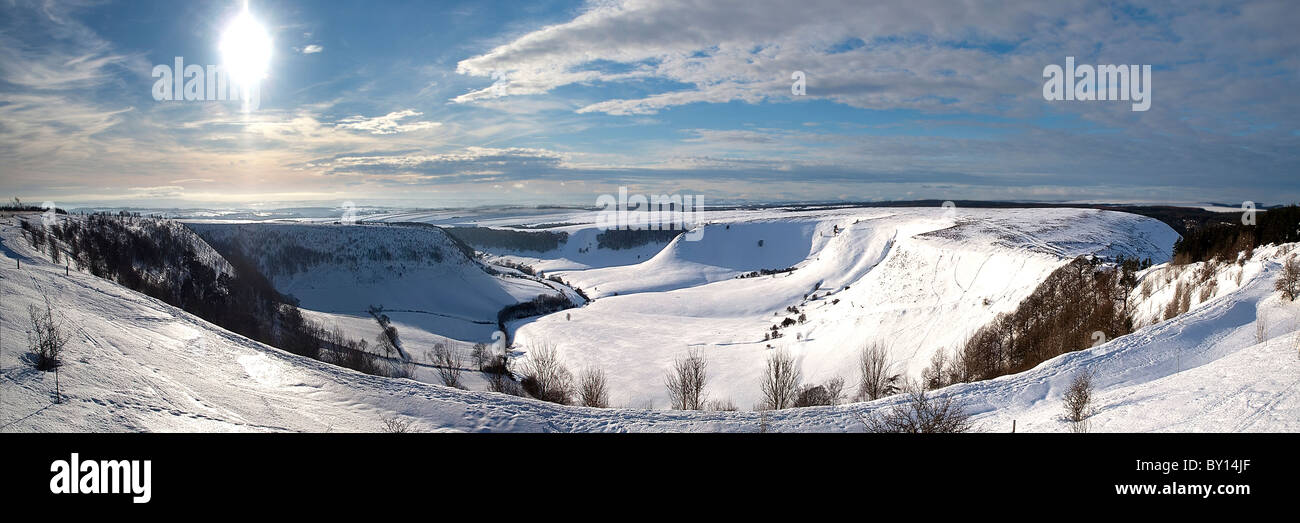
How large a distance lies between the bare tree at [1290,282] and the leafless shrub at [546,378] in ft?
63.1

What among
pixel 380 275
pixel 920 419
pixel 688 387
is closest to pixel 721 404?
pixel 688 387

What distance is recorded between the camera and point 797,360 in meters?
30.5

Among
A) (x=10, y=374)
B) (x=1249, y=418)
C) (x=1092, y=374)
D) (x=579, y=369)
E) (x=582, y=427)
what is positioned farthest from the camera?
(x=579, y=369)

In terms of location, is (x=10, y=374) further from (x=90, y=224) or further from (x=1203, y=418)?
(x=90, y=224)

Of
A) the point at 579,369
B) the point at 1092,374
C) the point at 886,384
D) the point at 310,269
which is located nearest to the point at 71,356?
the point at 1092,374

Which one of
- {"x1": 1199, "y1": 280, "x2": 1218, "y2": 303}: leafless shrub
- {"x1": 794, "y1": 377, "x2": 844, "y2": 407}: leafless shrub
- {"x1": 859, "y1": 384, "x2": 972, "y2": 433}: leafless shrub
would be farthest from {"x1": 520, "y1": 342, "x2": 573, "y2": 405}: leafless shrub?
{"x1": 1199, "y1": 280, "x2": 1218, "y2": 303}: leafless shrub

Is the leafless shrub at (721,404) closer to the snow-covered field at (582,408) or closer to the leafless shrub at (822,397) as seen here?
the snow-covered field at (582,408)

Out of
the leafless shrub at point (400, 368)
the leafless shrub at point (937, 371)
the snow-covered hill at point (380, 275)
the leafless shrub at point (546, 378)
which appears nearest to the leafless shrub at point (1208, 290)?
the leafless shrub at point (937, 371)

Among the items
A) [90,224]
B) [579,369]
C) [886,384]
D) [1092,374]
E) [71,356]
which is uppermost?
[90,224]

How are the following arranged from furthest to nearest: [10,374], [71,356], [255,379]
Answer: [255,379]
[71,356]
[10,374]

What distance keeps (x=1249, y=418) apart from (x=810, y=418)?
591 centimetres

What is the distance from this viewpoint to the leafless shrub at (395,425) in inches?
371

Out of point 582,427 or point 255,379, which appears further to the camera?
point 255,379

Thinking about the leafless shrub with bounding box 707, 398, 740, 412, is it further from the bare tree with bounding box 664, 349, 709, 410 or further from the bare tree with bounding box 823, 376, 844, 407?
the bare tree with bounding box 823, 376, 844, 407
